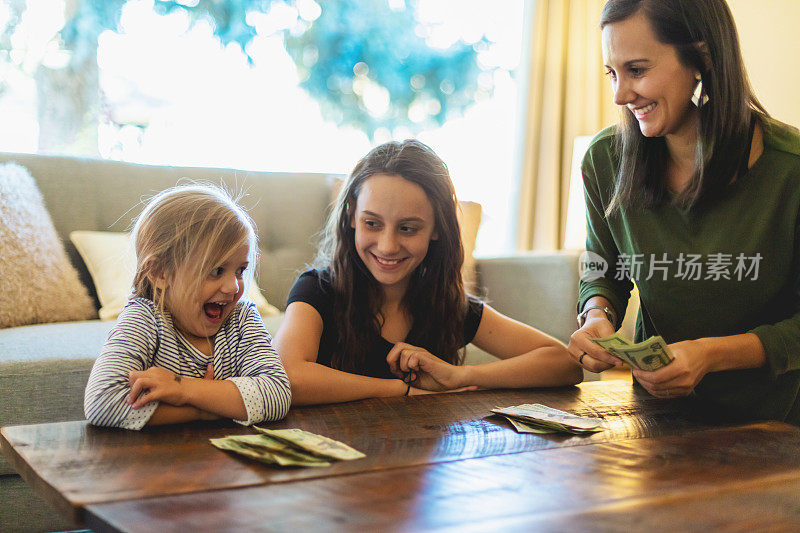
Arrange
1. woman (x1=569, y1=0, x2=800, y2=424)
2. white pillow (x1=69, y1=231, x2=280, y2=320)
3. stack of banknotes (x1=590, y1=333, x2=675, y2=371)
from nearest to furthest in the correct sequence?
stack of banknotes (x1=590, y1=333, x2=675, y2=371)
woman (x1=569, y1=0, x2=800, y2=424)
white pillow (x1=69, y1=231, x2=280, y2=320)

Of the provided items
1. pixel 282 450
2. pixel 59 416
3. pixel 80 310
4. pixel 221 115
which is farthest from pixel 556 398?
pixel 221 115

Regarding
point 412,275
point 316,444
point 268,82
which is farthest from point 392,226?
point 268,82

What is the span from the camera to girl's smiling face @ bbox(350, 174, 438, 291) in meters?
1.60

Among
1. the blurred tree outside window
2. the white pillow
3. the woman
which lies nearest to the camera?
the woman

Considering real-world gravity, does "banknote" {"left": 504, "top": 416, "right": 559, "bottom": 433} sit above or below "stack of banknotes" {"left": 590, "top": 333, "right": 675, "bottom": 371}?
below

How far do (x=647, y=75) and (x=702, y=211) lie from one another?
31 cm

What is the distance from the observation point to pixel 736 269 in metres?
1.50

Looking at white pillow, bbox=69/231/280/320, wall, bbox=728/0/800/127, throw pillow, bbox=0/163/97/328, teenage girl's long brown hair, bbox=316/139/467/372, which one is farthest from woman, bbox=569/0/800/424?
wall, bbox=728/0/800/127

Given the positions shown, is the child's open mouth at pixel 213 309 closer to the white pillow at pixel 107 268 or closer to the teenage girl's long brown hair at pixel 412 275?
the teenage girl's long brown hair at pixel 412 275

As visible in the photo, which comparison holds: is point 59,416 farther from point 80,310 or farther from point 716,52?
point 716,52

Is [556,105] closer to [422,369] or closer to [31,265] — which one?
[31,265]

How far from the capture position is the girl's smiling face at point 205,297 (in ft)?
4.14

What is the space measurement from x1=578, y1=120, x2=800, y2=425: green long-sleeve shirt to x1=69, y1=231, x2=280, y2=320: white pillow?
1.31 m

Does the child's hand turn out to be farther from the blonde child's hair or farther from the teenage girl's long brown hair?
the teenage girl's long brown hair
